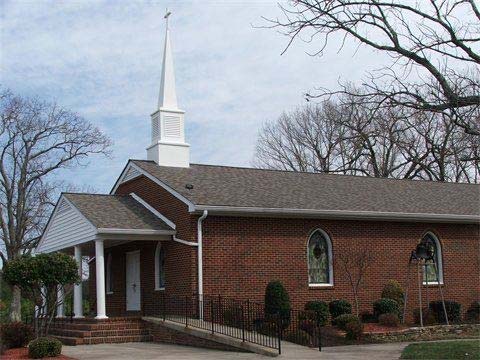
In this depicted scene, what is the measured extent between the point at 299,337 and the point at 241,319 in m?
2.02

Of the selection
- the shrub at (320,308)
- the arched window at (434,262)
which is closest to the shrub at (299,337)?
the shrub at (320,308)

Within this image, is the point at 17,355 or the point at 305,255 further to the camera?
the point at 305,255

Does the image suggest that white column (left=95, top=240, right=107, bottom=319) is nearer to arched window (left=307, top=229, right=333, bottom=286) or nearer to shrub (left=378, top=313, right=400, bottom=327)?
arched window (left=307, top=229, right=333, bottom=286)

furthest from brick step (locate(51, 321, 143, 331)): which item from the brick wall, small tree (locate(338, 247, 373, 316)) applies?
small tree (locate(338, 247, 373, 316))

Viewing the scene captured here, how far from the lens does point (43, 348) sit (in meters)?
16.2

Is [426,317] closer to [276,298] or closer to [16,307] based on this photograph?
[276,298]

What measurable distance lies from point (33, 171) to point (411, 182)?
2212cm

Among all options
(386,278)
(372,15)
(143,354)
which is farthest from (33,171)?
(372,15)

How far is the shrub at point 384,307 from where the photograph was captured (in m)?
22.8

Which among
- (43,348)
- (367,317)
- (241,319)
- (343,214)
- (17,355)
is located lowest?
(17,355)

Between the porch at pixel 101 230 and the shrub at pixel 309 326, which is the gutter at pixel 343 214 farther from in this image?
the shrub at pixel 309 326

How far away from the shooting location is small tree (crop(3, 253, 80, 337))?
1711 centimetres

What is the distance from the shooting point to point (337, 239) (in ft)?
78.7

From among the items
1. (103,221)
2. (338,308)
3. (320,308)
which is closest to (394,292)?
(338,308)
